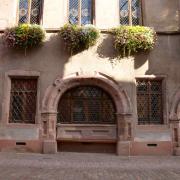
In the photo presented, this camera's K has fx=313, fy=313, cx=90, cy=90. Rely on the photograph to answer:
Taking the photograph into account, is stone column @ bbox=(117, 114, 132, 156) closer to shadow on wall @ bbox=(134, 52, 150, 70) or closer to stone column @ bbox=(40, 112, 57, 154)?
shadow on wall @ bbox=(134, 52, 150, 70)

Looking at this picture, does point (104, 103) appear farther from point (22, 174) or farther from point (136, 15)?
point (22, 174)

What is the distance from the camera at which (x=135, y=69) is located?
1038 centimetres

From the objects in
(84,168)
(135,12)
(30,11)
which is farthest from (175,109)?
(30,11)

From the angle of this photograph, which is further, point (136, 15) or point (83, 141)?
point (136, 15)

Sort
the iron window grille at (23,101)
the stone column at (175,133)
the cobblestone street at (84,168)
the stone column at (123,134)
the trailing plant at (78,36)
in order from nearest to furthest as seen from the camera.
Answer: the cobblestone street at (84,168)
the stone column at (123,134)
the stone column at (175,133)
the trailing plant at (78,36)
the iron window grille at (23,101)

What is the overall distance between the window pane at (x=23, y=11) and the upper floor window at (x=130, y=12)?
338 centimetres

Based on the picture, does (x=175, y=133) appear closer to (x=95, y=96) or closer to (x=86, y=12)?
(x=95, y=96)

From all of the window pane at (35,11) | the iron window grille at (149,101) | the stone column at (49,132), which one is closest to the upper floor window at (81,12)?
the window pane at (35,11)

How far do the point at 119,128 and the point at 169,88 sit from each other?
6.88 ft

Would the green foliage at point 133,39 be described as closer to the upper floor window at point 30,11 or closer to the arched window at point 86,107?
the arched window at point 86,107

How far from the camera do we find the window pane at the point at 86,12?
1111cm

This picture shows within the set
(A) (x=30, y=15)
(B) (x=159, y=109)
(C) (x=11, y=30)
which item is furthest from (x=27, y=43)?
(B) (x=159, y=109)

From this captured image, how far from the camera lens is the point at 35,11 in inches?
440

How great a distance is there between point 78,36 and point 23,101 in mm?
2785
